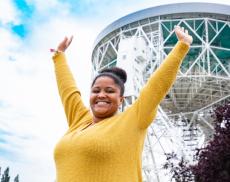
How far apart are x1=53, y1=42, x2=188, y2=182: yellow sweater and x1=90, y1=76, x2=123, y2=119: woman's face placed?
0.21 feet

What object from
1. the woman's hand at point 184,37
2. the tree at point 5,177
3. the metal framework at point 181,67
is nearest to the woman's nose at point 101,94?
the woman's hand at point 184,37

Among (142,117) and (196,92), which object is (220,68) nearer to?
(196,92)

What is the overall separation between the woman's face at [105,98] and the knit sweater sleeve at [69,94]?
0.26 m

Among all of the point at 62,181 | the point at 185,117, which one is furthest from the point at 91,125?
→ the point at 185,117

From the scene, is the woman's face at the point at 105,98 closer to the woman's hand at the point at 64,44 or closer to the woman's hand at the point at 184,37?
the woman's hand at the point at 184,37

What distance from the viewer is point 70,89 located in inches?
131

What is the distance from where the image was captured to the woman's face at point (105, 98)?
284 centimetres

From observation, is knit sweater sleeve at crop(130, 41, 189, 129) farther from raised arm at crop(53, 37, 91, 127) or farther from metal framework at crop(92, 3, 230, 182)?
metal framework at crop(92, 3, 230, 182)

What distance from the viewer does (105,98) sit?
112 inches

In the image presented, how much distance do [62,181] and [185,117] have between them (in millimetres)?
23789

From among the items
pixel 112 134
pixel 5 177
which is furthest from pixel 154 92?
pixel 5 177

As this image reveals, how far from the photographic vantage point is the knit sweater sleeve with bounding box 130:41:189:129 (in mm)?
2621

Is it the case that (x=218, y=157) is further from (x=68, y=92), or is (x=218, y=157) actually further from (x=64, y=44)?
(x=68, y=92)

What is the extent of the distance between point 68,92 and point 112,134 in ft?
2.67
